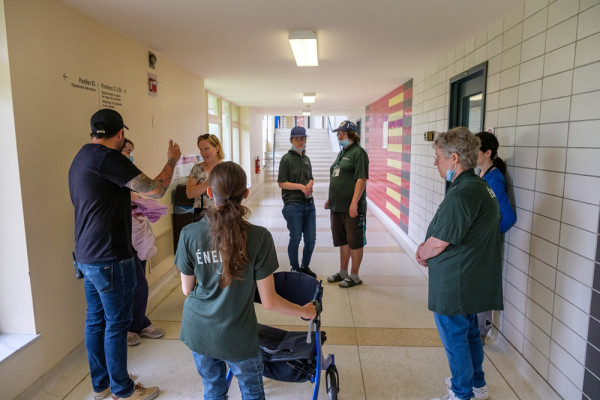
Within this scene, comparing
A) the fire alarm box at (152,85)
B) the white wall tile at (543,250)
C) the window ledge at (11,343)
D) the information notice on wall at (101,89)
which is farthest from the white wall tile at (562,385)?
the fire alarm box at (152,85)

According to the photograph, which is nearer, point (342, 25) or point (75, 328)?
point (75, 328)

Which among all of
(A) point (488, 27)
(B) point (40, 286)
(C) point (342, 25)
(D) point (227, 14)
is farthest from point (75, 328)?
(A) point (488, 27)

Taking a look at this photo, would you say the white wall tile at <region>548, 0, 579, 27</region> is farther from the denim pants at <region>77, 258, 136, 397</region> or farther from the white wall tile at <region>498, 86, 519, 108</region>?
the denim pants at <region>77, 258, 136, 397</region>

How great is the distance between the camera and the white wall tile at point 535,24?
2.26m

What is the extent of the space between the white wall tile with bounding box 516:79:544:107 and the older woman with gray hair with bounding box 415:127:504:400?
78 cm

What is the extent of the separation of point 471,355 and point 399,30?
8.00 feet

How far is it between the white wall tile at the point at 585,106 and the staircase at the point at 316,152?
11.0 m

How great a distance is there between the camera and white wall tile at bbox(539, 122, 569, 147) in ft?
6.72

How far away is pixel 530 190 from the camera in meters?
2.37

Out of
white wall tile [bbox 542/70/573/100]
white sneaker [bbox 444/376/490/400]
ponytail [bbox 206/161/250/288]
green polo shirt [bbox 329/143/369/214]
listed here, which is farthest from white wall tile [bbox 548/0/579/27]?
white sneaker [bbox 444/376/490/400]

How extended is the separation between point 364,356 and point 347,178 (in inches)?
64.7

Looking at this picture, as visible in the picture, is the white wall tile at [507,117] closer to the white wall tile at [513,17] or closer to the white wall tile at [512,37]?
the white wall tile at [512,37]

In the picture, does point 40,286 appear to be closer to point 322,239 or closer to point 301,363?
point 301,363

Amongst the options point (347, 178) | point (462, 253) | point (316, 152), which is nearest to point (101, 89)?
point (347, 178)
